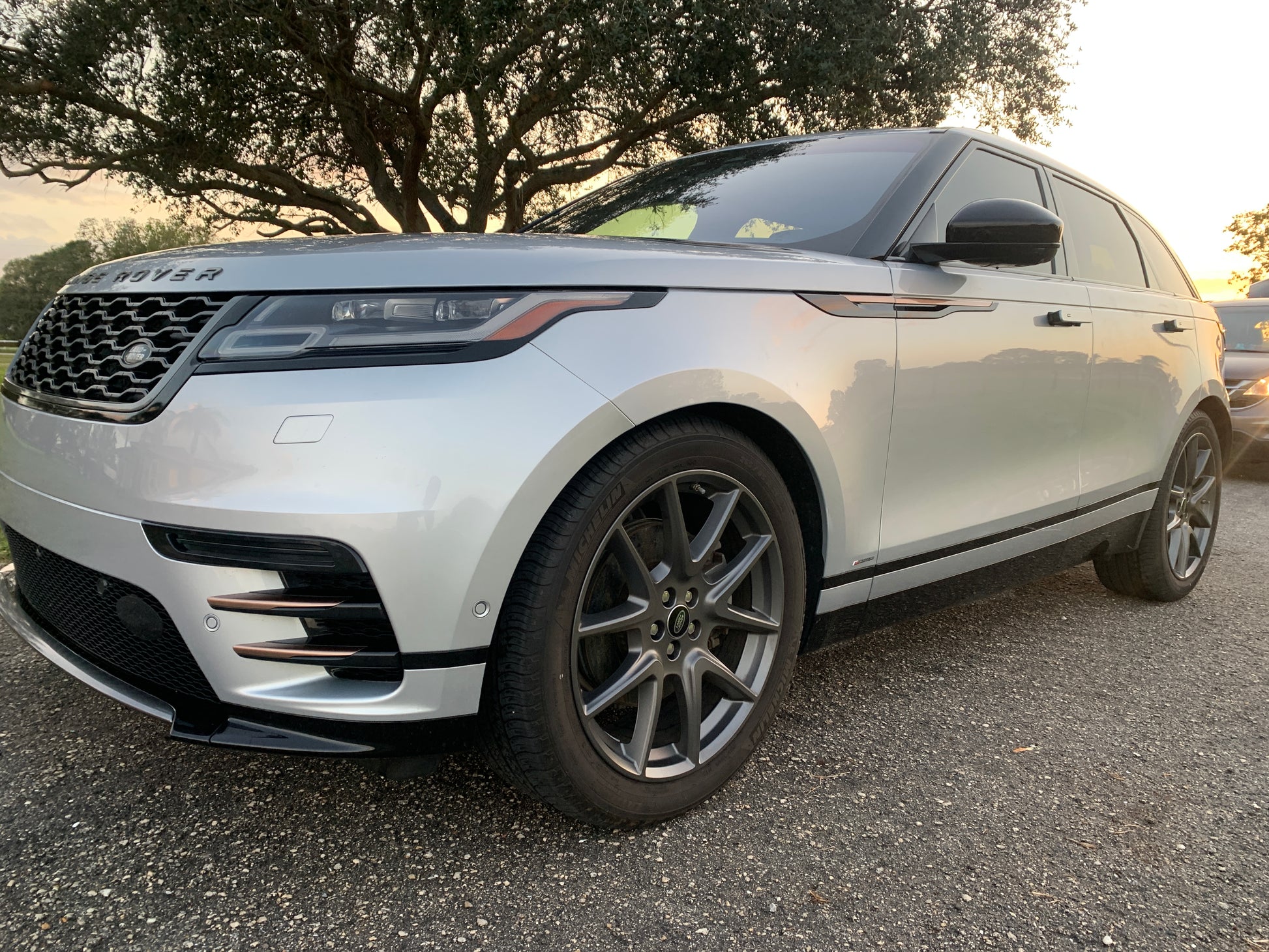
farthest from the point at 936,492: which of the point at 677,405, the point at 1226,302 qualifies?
the point at 1226,302

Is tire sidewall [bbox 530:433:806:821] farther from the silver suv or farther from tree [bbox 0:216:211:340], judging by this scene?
tree [bbox 0:216:211:340]

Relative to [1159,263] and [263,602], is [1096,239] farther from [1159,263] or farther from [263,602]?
[263,602]

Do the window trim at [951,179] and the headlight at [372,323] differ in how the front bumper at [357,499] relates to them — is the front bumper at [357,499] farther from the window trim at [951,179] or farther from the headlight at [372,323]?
the window trim at [951,179]

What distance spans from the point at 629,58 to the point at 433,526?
1168 centimetres

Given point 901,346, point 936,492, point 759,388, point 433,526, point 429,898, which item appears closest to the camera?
point 433,526

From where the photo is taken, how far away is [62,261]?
51688mm

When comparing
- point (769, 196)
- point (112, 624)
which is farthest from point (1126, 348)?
point (112, 624)

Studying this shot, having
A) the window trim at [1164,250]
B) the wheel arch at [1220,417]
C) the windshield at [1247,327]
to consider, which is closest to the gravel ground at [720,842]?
the wheel arch at [1220,417]

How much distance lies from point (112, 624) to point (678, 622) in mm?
1122

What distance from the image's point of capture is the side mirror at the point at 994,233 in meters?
2.33

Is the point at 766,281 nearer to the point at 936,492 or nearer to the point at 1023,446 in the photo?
the point at 936,492

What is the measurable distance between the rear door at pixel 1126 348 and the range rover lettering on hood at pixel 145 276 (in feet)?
8.74

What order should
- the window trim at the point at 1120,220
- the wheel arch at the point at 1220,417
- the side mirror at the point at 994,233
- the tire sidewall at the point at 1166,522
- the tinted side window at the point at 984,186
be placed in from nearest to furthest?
the side mirror at the point at 994,233, the tinted side window at the point at 984,186, the window trim at the point at 1120,220, the tire sidewall at the point at 1166,522, the wheel arch at the point at 1220,417

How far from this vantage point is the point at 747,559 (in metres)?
2.07
